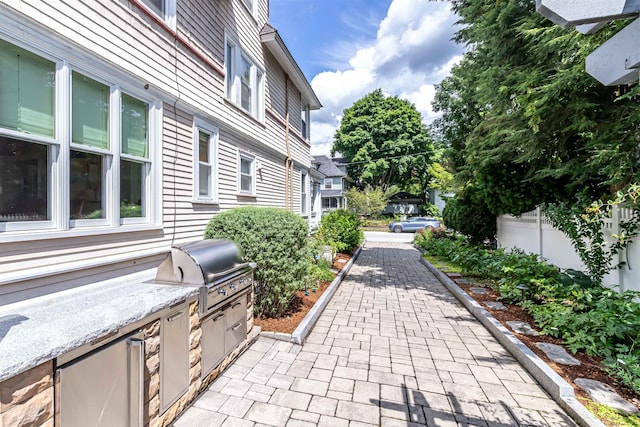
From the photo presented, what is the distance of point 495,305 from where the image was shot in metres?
5.16

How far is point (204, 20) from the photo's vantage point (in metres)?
5.53

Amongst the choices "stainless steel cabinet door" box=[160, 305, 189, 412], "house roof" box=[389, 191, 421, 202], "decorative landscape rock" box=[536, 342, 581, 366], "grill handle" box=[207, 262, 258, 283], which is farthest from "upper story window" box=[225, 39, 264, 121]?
"house roof" box=[389, 191, 421, 202]

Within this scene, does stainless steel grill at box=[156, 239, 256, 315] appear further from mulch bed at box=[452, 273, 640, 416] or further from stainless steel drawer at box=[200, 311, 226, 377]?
mulch bed at box=[452, 273, 640, 416]

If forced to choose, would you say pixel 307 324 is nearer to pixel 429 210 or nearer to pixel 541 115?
pixel 541 115

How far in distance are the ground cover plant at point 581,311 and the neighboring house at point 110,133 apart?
5761 millimetres

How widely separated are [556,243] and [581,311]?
3.13 m

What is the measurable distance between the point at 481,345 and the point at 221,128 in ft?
20.1

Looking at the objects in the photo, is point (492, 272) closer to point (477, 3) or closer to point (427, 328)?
point (427, 328)

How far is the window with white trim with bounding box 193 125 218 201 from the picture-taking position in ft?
17.3

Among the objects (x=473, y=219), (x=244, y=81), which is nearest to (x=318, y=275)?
(x=244, y=81)

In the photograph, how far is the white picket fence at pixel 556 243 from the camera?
14.9 feet

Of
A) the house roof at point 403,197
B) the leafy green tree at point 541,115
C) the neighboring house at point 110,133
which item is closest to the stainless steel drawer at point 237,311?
the neighboring house at point 110,133

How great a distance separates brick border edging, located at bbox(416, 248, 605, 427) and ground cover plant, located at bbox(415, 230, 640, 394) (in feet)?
1.78

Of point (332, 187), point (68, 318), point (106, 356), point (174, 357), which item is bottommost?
point (174, 357)
